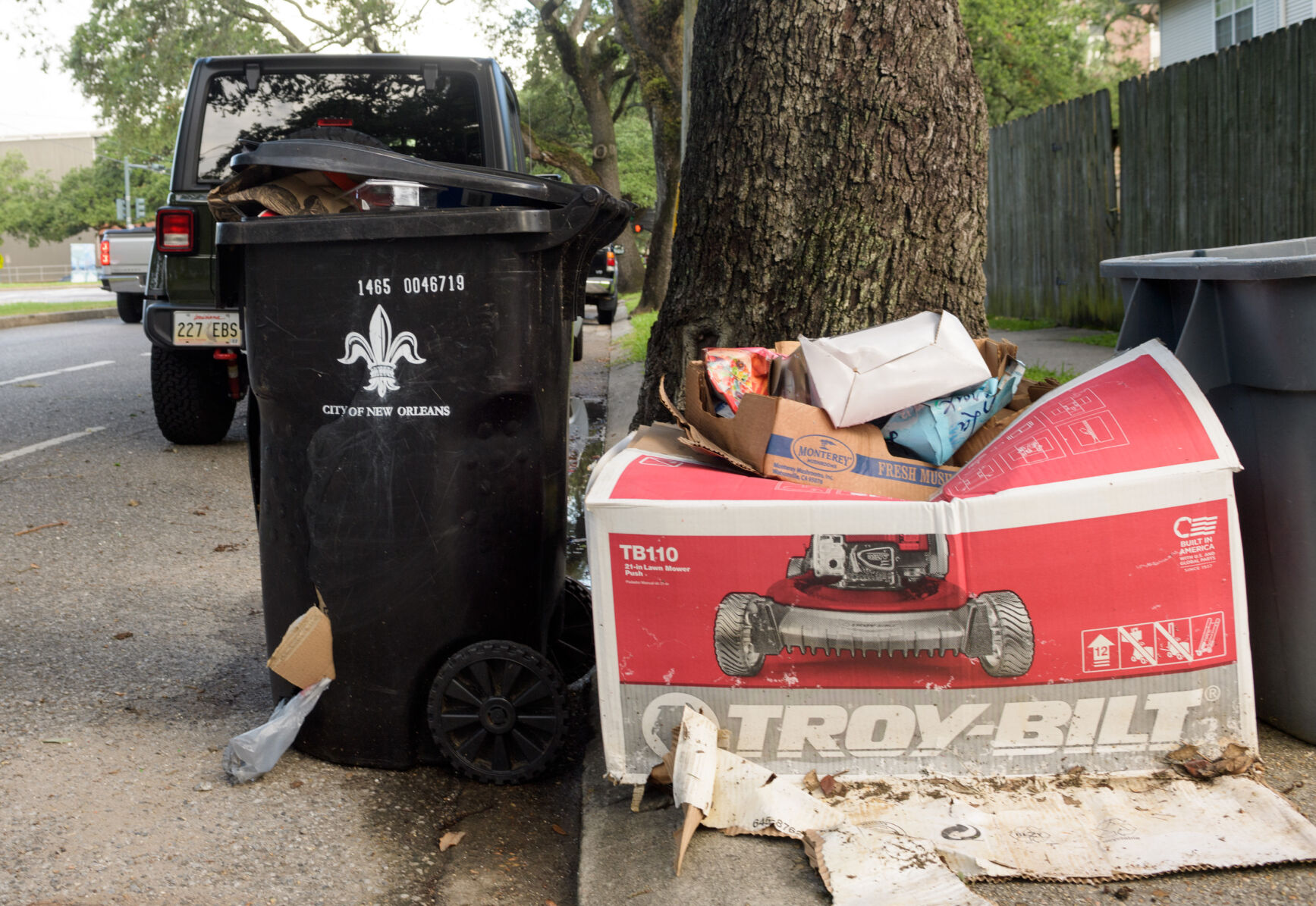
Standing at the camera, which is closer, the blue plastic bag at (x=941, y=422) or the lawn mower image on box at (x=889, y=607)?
the lawn mower image on box at (x=889, y=607)

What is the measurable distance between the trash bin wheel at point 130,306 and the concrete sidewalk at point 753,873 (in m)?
15.3

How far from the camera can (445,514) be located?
2.33 m

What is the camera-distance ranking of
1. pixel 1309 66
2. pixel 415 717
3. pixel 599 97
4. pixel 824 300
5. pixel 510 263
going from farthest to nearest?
pixel 599 97 → pixel 1309 66 → pixel 824 300 → pixel 415 717 → pixel 510 263

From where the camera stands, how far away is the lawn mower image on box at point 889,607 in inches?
78.6

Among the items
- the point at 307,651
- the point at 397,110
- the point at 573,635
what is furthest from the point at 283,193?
the point at 397,110

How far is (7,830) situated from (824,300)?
252 cm

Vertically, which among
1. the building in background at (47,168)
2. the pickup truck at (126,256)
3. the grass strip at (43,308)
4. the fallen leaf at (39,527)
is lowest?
the fallen leaf at (39,527)

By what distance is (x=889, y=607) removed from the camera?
6.59 ft

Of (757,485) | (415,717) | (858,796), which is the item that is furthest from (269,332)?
(858,796)

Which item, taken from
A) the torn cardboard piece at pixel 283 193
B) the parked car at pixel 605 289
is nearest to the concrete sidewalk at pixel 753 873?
the torn cardboard piece at pixel 283 193

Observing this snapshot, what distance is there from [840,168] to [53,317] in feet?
61.6

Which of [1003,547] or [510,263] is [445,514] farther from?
[1003,547]

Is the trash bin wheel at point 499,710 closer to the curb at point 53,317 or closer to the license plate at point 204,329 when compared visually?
the license plate at point 204,329

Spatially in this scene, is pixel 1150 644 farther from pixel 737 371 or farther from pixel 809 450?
pixel 737 371
